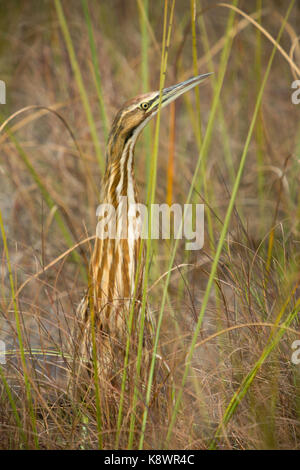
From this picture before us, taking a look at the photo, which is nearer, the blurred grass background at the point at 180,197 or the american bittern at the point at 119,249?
the blurred grass background at the point at 180,197

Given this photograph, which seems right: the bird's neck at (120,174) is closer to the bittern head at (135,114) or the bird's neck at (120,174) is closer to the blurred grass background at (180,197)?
the bittern head at (135,114)

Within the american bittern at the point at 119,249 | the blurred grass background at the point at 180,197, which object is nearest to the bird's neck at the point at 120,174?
the american bittern at the point at 119,249

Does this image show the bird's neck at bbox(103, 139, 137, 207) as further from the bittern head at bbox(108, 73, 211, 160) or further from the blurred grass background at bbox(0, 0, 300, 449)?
the blurred grass background at bbox(0, 0, 300, 449)

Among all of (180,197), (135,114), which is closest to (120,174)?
(135,114)

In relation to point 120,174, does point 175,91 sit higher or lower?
higher

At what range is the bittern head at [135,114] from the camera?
43.8 inches

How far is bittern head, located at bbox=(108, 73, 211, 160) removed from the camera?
3.65 feet

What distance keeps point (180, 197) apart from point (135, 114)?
32.0 inches

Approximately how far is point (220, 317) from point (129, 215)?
246 mm

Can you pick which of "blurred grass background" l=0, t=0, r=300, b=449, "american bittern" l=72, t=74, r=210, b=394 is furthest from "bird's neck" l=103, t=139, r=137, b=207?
"blurred grass background" l=0, t=0, r=300, b=449

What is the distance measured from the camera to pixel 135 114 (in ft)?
3.68

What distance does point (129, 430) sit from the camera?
0.90 m

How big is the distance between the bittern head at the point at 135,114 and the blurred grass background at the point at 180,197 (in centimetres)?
7

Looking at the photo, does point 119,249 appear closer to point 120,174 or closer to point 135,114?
point 120,174
